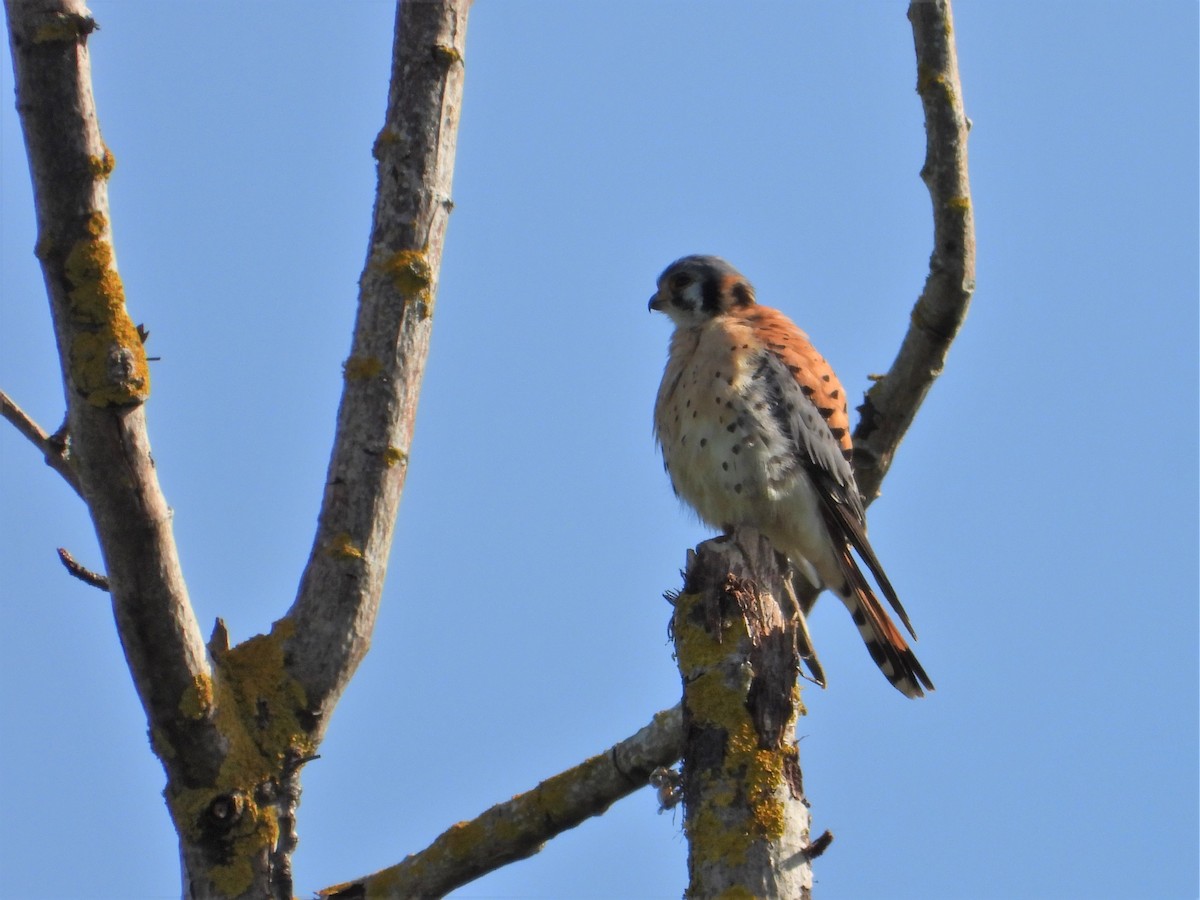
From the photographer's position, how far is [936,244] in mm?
5082

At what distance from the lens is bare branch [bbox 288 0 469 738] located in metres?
3.85

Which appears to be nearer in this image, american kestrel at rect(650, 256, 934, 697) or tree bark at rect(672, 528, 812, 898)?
tree bark at rect(672, 528, 812, 898)

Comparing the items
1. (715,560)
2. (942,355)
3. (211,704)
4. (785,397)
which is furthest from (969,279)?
(211,704)

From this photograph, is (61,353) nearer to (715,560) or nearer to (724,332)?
(715,560)

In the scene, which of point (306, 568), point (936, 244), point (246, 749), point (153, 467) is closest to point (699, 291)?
point (936, 244)

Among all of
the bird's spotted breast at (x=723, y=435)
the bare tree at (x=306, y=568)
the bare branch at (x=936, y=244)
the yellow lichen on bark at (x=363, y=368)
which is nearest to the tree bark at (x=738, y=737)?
the bare tree at (x=306, y=568)

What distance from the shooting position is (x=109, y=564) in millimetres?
3277

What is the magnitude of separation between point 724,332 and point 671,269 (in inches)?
30.4

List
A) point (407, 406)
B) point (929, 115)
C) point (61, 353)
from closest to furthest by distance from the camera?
point (61, 353), point (407, 406), point (929, 115)

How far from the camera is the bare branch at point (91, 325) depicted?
9.82 ft

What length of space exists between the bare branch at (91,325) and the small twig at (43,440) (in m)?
0.11

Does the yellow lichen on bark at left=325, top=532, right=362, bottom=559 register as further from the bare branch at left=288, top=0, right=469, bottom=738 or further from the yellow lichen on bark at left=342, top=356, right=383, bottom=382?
the yellow lichen on bark at left=342, top=356, right=383, bottom=382

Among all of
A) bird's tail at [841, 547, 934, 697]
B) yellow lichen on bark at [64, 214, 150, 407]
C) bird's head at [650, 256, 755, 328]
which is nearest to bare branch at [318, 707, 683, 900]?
yellow lichen on bark at [64, 214, 150, 407]

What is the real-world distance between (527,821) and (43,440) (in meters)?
1.57
